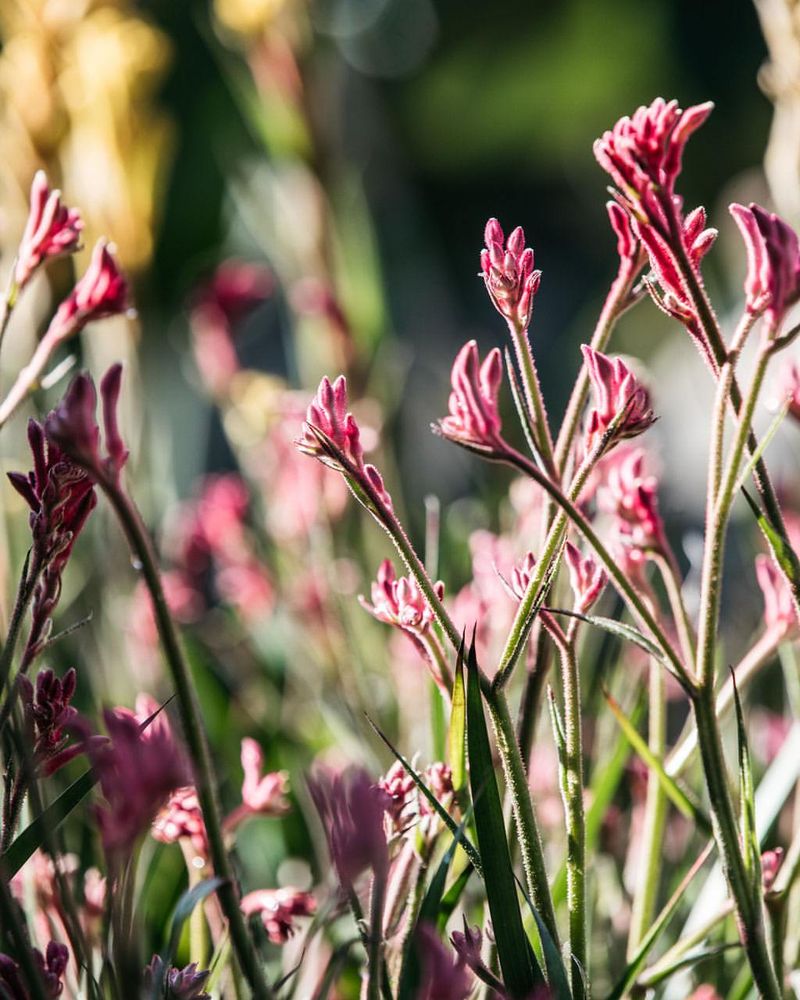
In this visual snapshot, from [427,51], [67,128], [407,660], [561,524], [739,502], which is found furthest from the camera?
[427,51]

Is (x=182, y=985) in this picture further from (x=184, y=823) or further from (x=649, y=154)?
(x=649, y=154)

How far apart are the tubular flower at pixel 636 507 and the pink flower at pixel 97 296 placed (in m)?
0.16

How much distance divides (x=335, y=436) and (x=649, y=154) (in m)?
0.10

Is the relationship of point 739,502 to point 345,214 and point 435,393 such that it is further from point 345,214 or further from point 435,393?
point 435,393

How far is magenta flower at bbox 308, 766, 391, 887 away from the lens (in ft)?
0.76

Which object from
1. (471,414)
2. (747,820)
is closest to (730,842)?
(747,820)

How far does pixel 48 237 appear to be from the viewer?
1.08 feet

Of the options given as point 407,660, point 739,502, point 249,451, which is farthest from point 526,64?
point 407,660

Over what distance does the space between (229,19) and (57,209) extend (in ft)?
1.92

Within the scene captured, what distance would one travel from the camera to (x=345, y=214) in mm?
875

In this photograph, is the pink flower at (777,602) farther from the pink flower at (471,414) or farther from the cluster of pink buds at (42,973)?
the cluster of pink buds at (42,973)

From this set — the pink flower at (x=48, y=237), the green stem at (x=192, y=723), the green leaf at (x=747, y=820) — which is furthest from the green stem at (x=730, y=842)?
the pink flower at (x=48, y=237)

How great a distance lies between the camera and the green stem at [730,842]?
262 millimetres

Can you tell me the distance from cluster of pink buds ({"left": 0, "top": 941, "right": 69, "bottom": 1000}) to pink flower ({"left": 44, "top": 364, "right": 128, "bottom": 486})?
0.39ft
